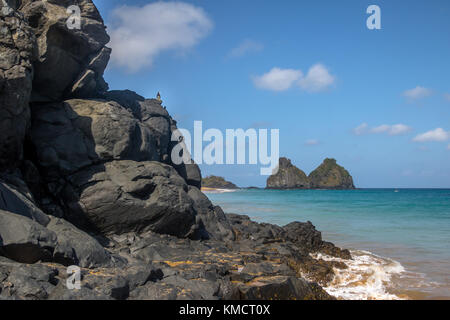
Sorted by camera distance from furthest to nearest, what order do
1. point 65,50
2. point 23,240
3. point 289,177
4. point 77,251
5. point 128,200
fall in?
point 289,177 → point 65,50 → point 128,200 → point 77,251 → point 23,240

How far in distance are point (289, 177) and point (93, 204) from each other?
183293 millimetres

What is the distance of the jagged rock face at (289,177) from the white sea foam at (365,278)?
173 metres

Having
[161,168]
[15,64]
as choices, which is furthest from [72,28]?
[161,168]

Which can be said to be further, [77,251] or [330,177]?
[330,177]

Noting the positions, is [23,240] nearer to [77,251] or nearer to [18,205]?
[77,251]

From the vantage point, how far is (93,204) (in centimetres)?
1689

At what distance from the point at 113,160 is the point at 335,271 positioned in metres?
12.7

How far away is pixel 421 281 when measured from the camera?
1582 cm

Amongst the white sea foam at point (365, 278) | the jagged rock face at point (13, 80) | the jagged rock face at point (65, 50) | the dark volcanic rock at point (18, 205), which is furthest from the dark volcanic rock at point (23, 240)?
the jagged rock face at point (65, 50)

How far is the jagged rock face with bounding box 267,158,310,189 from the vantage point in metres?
192

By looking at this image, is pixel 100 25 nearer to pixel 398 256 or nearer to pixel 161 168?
pixel 161 168

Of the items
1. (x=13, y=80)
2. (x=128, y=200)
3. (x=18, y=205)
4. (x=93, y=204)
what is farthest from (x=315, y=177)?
(x=18, y=205)

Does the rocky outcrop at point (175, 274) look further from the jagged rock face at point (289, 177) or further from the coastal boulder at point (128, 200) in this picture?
the jagged rock face at point (289, 177)

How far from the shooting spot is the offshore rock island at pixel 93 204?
9.98 metres
